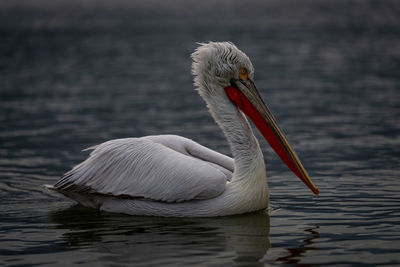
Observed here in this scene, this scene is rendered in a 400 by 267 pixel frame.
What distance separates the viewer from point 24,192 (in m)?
7.54

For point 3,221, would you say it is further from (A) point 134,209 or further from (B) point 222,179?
(B) point 222,179

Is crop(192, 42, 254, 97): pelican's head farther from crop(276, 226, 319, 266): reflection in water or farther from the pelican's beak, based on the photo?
crop(276, 226, 319, 266): reflection in water

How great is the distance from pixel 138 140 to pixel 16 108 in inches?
310

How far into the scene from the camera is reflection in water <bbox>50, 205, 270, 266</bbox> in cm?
532

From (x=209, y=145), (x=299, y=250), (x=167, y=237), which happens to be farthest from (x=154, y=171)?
(x=209, y=145)

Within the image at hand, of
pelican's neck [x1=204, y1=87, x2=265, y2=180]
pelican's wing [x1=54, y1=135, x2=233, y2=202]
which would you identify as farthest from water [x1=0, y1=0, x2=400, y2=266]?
pelican's neck [x1=204, y1=87, x2=265, y2=180]

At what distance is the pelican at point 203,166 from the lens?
6.22 metres

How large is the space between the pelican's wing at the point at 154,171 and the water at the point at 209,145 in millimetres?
295

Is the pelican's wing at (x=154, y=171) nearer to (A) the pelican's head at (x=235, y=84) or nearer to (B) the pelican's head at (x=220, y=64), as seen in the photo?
(A) the pelican's head at (x=235, y=84)

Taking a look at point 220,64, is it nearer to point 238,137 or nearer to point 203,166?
point 238,137

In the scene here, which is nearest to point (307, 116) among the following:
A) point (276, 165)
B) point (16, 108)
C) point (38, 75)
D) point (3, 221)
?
point (276, 165)

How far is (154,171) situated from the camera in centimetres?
632

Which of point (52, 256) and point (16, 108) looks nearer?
point (52, 256)

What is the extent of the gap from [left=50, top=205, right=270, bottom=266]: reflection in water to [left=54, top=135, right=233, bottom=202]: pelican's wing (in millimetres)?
254
